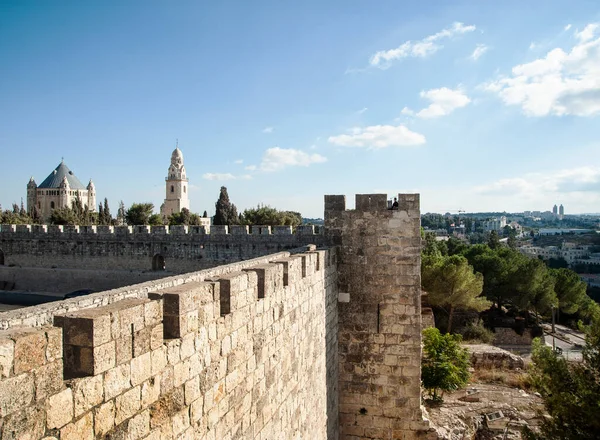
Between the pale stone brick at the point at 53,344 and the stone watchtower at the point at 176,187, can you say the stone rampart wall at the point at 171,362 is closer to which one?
the pale stone brick at the point at 53,344

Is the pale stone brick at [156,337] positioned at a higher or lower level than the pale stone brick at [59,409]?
higher

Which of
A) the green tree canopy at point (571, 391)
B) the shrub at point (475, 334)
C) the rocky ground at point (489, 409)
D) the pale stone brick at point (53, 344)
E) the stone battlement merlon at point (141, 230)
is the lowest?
the shrub at point (475, 334)

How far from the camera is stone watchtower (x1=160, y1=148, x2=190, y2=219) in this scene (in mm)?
59094

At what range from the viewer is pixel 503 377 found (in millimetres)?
14078

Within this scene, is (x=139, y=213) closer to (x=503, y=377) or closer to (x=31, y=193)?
(x=503, y=377)

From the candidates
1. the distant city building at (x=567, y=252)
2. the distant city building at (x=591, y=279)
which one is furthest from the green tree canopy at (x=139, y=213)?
the distant city building at (x=567, y=252)

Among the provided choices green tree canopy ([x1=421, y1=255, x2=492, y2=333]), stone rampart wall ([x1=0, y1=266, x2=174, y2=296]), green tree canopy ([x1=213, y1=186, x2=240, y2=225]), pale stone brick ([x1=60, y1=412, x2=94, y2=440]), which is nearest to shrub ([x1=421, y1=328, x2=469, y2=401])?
green tree canopy ([x1=421, y1=255, x2=492, y2=333])

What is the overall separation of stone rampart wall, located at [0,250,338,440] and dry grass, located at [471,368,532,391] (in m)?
10.5

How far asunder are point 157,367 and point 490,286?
30.6 metres

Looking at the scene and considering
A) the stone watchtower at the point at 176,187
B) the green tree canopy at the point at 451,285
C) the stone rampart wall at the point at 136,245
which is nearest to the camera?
the stone rampart wall at the point at 136,245

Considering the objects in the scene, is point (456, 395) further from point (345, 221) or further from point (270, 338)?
point (270, 338)

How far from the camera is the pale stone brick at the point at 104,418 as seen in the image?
2.22 metres

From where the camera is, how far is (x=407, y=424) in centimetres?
755

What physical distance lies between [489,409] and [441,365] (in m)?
1.56
